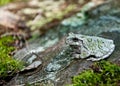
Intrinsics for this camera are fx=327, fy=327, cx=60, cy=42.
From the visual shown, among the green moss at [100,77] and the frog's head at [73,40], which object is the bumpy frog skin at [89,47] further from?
the green moss at [100,77]

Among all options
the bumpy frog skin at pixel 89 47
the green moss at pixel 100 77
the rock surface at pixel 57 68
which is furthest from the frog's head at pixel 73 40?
the green moss at pixel 100 77

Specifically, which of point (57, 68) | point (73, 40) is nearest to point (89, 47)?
point (73, 40)

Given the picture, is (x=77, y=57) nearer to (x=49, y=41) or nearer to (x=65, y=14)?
(x=49, y=41)

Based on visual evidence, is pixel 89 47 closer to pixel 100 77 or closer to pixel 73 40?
pixel 73 40

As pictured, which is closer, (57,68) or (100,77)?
(100,77)

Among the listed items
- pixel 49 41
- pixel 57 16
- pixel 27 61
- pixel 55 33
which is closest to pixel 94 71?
pixel 27 61

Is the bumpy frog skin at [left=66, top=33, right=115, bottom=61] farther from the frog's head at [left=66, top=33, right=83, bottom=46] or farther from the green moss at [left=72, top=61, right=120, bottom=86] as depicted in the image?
the green moss at [left=72, top=61, right=120, bottom=86]

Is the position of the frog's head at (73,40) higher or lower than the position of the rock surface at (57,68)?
higher
